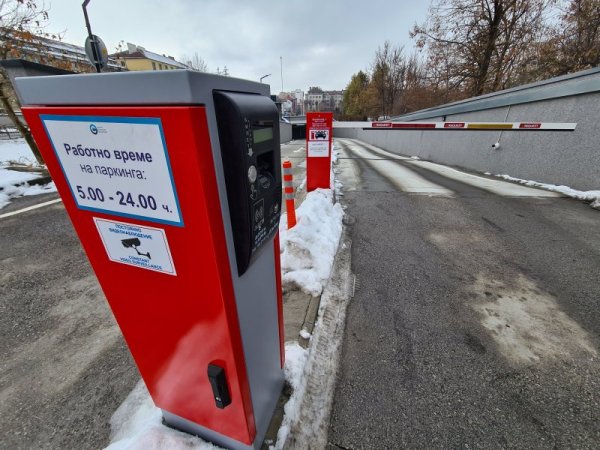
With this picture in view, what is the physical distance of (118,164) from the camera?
92 cm

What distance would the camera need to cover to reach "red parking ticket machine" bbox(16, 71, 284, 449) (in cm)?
82

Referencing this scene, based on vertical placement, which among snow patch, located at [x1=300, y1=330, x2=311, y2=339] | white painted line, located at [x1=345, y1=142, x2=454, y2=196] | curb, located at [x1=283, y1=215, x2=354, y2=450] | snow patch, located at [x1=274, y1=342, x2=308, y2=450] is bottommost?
white painted line, located at [x1=345, y1=142, x2=454, y2=196]

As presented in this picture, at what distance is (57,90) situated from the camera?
2.97ft

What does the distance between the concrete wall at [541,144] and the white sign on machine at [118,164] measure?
856 cm

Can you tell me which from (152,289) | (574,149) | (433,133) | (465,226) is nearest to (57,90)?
(152,289)

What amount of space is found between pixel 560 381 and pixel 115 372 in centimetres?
336

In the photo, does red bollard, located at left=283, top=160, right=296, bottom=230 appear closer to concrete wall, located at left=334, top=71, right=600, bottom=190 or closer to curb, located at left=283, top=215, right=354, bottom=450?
curb, located at left=283, top=215, right=354, bottom=450

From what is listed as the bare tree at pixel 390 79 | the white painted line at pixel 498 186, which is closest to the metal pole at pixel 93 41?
the white painted line at pixel 498 186

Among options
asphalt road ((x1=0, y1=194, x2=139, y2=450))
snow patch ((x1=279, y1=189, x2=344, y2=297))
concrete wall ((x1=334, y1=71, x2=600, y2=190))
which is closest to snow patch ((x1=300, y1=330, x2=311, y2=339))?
snow patch ((x1=279, y1=189, x2=344, y2=297))

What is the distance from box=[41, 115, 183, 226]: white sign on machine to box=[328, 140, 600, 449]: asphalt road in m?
1.71

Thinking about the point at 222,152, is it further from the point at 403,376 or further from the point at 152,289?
the point at 403,376

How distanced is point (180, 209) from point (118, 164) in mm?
266

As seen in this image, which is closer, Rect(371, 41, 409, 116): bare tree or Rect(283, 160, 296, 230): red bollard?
Rect(283, 160, 296, 230): red bollard

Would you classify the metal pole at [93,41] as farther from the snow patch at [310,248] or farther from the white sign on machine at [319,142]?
the white sign on machine at [319,142]
